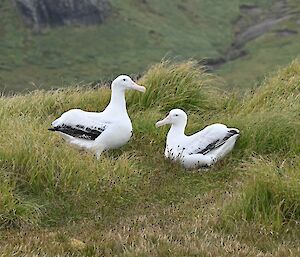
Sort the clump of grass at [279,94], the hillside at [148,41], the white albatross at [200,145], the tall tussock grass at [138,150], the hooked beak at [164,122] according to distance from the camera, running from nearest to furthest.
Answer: the tall tussock grass at [138,150] → the white albatross at [200,145] → the hooked beak at [164,122] → the clump of grass at [279,94] → the hillside at [148,41]

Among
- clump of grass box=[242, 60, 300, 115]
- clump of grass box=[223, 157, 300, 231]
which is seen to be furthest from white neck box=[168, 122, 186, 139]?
clump of grass box=[223, 157, 300, 231]

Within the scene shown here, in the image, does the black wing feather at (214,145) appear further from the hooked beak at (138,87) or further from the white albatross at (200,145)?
the hooked beak at (138,87)

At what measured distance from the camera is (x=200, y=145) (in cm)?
939

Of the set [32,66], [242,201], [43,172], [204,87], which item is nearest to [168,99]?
[204,87]

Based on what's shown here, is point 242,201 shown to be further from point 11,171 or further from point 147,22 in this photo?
point 147,22

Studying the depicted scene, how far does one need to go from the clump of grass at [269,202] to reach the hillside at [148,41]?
10163 cm

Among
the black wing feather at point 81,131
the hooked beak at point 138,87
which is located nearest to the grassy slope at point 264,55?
the hooked beak at point 138,87

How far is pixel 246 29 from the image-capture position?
15388 centimetres

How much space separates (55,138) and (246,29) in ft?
486

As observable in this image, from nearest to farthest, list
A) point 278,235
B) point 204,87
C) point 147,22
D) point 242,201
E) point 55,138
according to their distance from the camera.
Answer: point 278,235 < point 242,201 < point 55,138 < point 204,87 < point 147,22

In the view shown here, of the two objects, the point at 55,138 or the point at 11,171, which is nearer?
the point at 11,171

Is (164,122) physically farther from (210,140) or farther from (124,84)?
(124,84)

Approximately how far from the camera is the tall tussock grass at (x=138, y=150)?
692cm

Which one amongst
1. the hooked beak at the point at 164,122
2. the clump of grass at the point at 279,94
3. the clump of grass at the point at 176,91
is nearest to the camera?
the hooked beak at the point at 164,122
